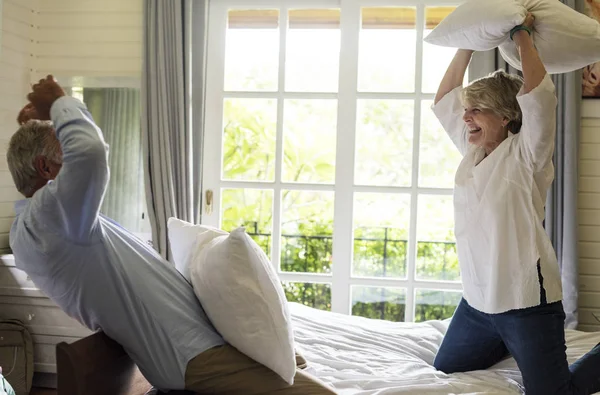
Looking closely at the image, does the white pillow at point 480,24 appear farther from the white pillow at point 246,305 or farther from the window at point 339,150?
the window at point 339,150

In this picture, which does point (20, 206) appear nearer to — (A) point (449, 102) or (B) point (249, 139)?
(A) point (449, 102)

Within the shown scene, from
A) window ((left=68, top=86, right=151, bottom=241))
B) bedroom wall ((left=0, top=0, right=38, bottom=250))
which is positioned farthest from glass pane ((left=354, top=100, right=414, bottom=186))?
bedroom wall ((left=0, top=0, right=38, bottom=250))

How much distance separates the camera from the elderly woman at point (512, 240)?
2004 millimetres

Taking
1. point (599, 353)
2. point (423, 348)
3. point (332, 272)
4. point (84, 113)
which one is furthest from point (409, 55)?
point (84, 113)

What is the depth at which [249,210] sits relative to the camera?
155 inches

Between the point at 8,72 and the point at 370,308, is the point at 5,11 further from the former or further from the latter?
the point at 370,308

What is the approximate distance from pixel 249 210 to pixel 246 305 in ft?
7.49

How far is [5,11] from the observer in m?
3.76

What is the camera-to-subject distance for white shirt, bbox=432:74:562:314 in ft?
6.63

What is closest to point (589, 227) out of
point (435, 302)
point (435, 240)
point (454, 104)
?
point (435, 240)

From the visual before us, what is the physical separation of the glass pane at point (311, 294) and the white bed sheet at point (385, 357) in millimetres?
954

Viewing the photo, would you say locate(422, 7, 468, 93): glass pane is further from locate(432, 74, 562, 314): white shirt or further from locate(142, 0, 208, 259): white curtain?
locate(432, 74, 562, 314): white shirt

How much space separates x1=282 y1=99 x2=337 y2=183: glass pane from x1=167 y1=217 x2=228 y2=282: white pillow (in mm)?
1809

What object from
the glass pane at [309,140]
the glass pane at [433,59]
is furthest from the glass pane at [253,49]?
the glass pane at [433,59]
